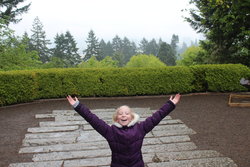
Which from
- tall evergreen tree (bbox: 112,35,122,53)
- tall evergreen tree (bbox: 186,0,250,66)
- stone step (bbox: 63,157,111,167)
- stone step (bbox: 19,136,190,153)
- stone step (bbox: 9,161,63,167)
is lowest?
stone step (bbox: 9,161,63,167)

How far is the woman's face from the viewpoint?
2707mm

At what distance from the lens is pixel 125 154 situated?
2.66m

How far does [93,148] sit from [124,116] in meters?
3.01

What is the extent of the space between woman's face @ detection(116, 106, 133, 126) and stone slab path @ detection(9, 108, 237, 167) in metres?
2.09

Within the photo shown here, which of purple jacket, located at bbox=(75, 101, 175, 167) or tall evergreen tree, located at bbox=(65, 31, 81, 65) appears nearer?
purple jacket, located at bbox=(75, 101, 175, 167)

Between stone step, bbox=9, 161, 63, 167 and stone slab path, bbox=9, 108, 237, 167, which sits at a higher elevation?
stone slab path, bbox=9, 108, 237, 167

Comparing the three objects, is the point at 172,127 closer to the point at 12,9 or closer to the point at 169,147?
the point at 169,147

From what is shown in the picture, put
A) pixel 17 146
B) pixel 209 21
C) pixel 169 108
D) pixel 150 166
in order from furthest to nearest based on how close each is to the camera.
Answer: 1. pixel 209 21
2. pixel 17 146
3. pixel 150 166
4. pixel 169 108

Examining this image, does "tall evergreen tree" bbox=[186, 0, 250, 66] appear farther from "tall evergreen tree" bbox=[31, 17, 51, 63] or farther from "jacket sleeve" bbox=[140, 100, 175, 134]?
"tall evergreen tree" bbox=[31, 17, 51, 63]

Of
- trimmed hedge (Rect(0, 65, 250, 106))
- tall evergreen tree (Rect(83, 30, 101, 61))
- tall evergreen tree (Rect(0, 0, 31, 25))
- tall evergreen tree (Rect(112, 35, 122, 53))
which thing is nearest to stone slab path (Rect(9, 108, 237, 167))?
trimmed hedge (Rect(0, 65, 250, 106))

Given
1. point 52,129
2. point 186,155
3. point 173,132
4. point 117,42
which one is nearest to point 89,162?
point 186,155

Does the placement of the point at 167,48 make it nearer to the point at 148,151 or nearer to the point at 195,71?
the point at 195,71

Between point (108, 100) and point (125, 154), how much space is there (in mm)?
8647

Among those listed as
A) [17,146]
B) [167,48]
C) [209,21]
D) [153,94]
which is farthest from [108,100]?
[167,48]
